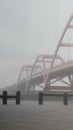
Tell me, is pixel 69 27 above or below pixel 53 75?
above

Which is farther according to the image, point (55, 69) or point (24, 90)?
point (24, 90)

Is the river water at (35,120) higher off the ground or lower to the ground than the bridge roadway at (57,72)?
lower

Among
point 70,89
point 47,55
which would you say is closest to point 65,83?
point 70,89

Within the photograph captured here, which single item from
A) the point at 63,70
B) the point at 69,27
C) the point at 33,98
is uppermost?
the point at 69,27

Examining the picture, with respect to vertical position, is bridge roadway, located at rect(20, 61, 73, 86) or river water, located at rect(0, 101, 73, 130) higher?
bridge roadway, located at rect(20, 61, 73, 86)

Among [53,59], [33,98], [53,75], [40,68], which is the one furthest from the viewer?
[40,68]

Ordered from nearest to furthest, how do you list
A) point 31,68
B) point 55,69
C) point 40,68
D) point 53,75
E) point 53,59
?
point 55,69, point 53,75, point 53,59, point 40,68, point 31,68

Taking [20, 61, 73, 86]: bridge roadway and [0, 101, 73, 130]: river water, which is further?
[20, 61, 73, 86]: bridge roadway

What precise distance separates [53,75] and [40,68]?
32.1 feet

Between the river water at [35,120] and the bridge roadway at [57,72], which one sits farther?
the bridge roadway at [57,72]

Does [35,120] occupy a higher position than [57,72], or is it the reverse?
[57,72]

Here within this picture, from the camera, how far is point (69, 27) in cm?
5659

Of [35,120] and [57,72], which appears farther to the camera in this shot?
[57,72]

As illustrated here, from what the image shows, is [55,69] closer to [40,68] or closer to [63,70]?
[63,70]
